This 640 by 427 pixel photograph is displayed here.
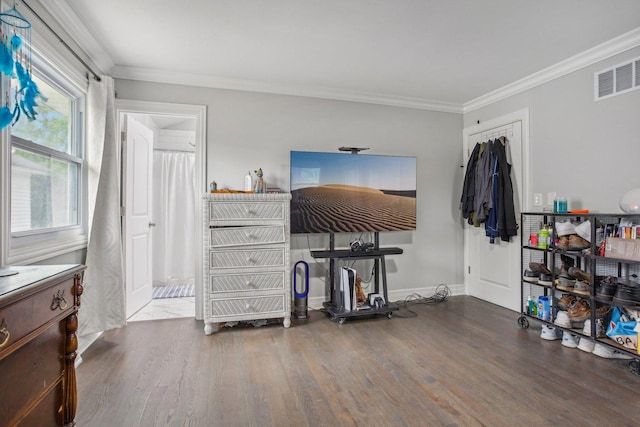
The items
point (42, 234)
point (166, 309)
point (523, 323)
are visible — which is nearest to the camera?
point (42, 234)

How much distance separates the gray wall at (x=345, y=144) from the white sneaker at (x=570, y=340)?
5.13 feet

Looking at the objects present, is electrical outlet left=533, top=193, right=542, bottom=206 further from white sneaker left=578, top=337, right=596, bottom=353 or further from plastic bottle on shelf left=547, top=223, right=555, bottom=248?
white sneaker left=578, top=337, right=596, bottom=353

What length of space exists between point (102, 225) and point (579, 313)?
381cm

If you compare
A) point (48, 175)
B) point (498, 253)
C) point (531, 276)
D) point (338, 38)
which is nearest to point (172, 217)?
point (48, 175)

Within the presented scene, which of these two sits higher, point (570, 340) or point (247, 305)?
point (247, 305)

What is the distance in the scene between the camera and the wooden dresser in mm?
1064

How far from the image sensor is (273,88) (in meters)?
3.56

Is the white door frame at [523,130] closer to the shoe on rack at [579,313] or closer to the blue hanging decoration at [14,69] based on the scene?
the shoe on rack at [579,313]

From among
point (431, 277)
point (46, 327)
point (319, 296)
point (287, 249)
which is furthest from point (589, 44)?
point (46, 327)

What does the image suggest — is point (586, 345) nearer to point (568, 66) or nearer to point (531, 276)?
point (531, 276)

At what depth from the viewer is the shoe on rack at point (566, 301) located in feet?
9.16

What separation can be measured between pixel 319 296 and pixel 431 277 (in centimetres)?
143

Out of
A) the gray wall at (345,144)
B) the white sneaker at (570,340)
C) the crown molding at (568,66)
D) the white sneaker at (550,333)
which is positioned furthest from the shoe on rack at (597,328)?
the crown molding at (568,66)

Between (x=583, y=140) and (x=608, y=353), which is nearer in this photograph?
(x=608, y=353)
